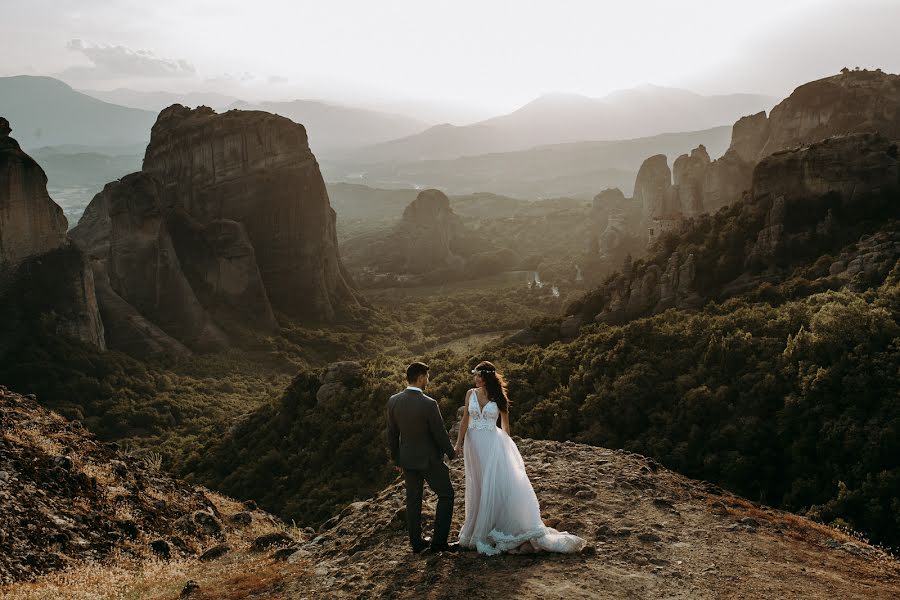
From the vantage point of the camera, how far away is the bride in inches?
355

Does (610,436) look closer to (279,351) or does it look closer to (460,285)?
(279,351)

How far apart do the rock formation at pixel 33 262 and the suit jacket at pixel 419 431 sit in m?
38.8

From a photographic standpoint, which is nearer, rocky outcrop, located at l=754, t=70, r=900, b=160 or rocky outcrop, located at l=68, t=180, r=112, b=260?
rocky outcrop, located at l=754, t=70, r=900, b=160

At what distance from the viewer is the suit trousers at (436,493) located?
357 inches

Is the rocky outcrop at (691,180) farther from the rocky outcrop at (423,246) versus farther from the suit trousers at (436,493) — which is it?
the suit trousers at (436,493)

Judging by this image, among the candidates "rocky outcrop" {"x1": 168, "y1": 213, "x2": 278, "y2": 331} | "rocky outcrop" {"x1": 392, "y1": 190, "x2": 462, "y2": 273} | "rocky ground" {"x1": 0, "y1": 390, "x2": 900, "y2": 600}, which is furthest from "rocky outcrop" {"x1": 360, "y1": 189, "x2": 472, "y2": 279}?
"rocky ground" {"x1": 0, "y1": 390, "x2": 900, "y2": 600}

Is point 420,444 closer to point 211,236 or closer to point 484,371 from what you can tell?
point 484,371

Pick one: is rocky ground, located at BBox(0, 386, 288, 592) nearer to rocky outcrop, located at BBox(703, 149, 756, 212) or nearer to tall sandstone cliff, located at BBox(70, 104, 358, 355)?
tall sandstone cliff, located at BBox(70, 104, 358, 355)

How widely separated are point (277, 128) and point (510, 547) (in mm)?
58942

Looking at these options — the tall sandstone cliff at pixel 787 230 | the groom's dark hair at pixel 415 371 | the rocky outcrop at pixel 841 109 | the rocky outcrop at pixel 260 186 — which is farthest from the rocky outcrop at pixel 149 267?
the groom's dark hair at pixel 415 371

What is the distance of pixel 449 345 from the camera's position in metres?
60.0

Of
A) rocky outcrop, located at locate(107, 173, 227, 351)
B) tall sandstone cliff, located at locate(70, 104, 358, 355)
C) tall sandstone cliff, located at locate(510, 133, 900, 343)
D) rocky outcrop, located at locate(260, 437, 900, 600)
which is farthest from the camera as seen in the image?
tall sandstone cliff, located at locate(70, 104, 358, 355)

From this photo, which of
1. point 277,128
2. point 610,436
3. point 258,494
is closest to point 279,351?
point 277,128

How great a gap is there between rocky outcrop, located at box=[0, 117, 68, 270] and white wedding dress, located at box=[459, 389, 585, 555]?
129 feet
